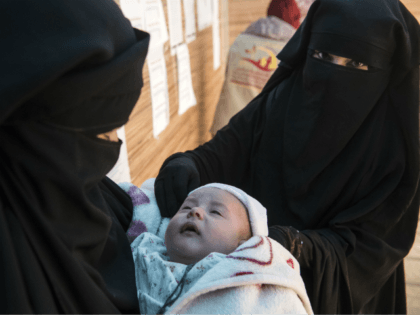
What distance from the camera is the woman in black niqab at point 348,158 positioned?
139 centimetres

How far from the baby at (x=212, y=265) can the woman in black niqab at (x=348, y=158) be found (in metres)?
0.22

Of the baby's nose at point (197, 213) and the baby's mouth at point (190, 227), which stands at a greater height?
the baby's nose at point (197, 213)

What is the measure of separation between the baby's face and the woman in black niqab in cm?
17

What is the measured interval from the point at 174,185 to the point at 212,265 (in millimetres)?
525

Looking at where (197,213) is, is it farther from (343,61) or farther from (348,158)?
(343,61)

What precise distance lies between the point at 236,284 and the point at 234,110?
2.74 m

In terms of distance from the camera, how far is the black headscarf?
0.51 meters

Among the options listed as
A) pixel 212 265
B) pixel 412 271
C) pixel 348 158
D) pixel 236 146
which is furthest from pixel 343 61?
pixel 412 271

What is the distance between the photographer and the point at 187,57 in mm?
3094

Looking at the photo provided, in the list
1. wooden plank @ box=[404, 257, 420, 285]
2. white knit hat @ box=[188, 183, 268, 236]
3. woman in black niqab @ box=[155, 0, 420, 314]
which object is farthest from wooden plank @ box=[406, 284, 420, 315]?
white knit hat @ box=[188, 183, 268, 236]

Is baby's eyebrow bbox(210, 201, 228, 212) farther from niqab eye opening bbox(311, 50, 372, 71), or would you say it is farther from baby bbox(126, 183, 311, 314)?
niqab eye opening bbox(311, 50, 372, 71)

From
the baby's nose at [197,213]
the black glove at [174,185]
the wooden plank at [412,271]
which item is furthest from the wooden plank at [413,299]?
the baby's nose at [197,213]

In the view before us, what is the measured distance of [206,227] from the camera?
40.8 inches

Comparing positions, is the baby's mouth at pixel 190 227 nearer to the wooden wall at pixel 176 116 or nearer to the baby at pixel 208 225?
the baby at pixel 208 225
